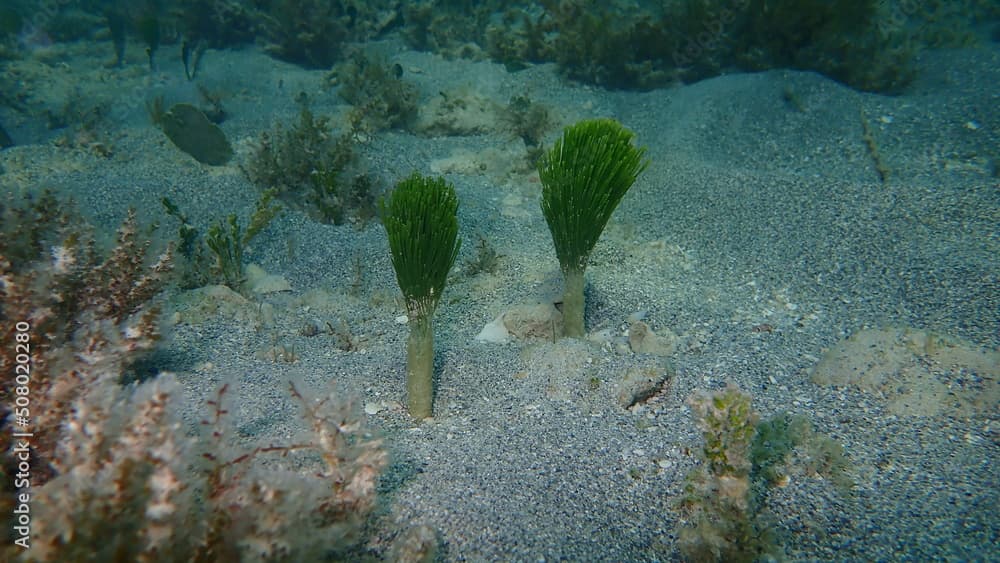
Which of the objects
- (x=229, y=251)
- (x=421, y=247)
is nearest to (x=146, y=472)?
(x=421, y=247)

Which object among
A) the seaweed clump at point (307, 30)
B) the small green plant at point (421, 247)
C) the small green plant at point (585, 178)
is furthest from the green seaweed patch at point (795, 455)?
the seaweed clump at point (307, 30)

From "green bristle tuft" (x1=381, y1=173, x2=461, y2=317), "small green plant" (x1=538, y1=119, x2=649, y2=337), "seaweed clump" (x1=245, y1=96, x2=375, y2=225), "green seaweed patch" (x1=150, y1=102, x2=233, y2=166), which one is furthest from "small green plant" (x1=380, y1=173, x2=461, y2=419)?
"green seaweed patch" (x1=150, y1=102, x2=233, y2=166)

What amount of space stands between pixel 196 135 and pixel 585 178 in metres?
6.30

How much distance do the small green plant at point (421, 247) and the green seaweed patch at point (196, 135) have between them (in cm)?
557

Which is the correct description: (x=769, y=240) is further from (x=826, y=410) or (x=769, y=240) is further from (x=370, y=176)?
(x=370, y=176)

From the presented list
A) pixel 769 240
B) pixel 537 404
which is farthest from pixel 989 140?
pixel 537 404

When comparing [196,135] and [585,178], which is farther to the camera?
[196,135]

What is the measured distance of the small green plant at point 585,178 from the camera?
3.35m

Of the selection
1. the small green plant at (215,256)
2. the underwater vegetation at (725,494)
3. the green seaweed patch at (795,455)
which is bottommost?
the small green plant at (215,256)

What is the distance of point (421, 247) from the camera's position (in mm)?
2941

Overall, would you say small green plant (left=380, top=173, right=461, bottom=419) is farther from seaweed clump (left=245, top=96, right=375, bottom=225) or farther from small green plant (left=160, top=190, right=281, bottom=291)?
seaweed clump (left=245, top=96, right=375, bottom=225)

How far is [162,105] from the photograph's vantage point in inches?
350

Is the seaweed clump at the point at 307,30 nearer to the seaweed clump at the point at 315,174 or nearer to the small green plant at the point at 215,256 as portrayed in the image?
the seaweed clump at the point at 315,174

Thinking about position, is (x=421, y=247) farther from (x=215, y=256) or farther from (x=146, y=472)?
(x=215, y=256)
